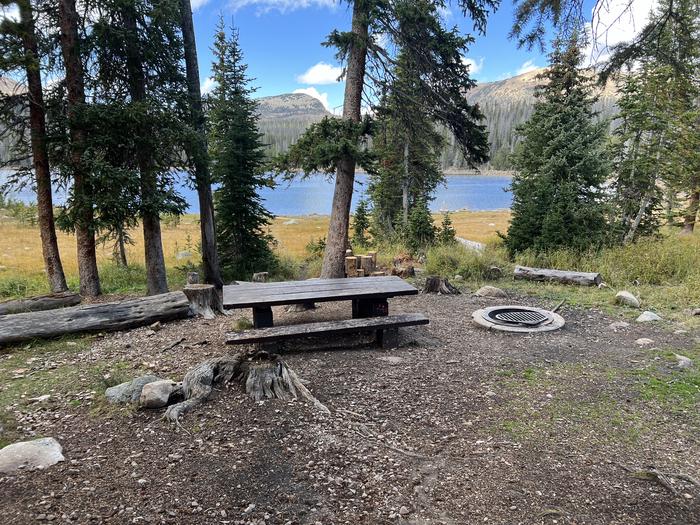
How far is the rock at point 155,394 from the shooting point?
333cm

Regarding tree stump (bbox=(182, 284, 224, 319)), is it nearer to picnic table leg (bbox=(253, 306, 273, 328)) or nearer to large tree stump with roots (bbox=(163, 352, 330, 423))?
picnic table leg (bbox=(253, 306, 273, 328))

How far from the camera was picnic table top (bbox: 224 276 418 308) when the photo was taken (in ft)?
15.6

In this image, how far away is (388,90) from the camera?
24.4 feet

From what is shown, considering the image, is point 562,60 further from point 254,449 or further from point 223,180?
point 254,449

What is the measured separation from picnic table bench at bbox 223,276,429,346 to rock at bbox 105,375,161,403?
939 millimetres

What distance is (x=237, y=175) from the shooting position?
34.1ft

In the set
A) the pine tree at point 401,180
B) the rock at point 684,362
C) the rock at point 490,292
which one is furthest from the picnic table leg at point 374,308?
the pine tree at point 401,180

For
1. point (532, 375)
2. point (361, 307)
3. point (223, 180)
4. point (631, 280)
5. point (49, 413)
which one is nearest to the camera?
point (49, 413)

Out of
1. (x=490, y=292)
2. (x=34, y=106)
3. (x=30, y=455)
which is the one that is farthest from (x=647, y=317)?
(x=34, y=106)

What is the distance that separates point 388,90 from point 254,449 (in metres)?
6.54

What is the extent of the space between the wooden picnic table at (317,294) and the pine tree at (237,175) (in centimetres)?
516

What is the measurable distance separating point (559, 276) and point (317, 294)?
624 cm

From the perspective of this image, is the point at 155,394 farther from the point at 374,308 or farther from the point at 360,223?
the point at 360,223

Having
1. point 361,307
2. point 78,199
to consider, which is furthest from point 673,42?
point 78,199
